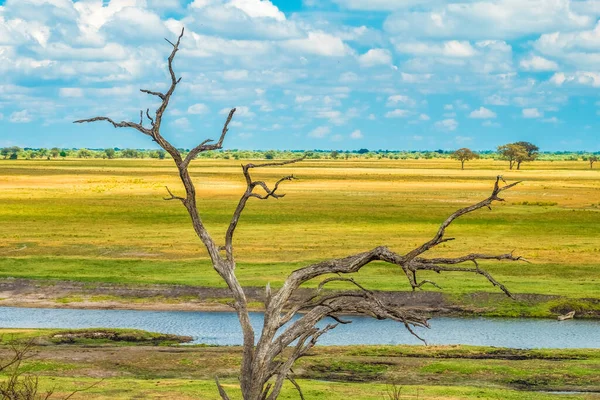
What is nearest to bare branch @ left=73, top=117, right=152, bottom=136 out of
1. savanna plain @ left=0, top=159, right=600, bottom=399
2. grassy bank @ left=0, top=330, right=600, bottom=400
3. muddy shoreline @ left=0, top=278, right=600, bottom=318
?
savanna plain @ left=0, top=159, right=600, bottom=399

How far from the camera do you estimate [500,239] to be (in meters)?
56.7

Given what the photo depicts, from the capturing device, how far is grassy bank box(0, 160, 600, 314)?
43.6 metres

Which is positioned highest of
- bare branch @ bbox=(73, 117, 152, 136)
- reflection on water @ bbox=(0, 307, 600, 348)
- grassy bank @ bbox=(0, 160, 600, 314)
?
bare branch @ bbox=(73, 117, 152, 136)

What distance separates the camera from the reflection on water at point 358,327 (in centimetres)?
3148

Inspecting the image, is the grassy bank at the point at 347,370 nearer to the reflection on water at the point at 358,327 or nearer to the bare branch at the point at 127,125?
the reflection on water at the point at 358,327

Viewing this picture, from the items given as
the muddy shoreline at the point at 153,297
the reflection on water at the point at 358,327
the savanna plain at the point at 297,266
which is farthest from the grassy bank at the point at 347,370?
the muddy shoreline at the point at 153,297

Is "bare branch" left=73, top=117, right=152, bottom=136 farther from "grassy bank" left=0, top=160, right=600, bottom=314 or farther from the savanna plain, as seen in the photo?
"grassy bank" left=0, top=160, right=600, bottom=314

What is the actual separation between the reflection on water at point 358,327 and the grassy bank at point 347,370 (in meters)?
3.17

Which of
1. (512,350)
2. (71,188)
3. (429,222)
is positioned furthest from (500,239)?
(71,188)

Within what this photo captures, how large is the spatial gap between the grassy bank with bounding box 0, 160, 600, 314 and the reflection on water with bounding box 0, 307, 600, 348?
3780mm

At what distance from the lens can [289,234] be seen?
58.8 metres

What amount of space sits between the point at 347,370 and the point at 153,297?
16.1 metres

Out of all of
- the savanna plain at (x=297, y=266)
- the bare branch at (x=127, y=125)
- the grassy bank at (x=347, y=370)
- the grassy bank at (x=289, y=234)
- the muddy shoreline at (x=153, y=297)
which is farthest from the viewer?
the grassy bank at (x=289, y=234)

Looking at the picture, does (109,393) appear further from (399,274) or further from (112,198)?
(112,198)
